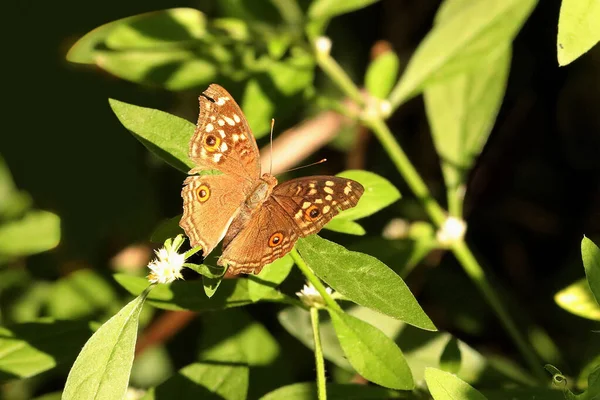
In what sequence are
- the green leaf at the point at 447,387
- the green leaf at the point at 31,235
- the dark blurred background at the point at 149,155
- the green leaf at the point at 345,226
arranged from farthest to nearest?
the dark blurred background at the point at 149,155 < the green leaf at the point at 31,235 < the green leaf at the point at 345,226 < the green leaf at the point at 447,387

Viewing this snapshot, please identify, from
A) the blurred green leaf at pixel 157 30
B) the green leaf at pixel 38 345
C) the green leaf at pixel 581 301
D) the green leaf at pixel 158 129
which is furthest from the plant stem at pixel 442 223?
the green leaf at pixel 38 345

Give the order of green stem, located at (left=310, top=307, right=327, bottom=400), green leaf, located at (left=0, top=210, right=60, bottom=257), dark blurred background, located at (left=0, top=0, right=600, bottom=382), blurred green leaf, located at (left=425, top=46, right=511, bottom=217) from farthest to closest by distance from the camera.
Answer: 1. dark blurred background, located at (left=0, top=0, right=600, bottom=382)
2. blurred green leaf, located at (left=425, top=46, right=511, bottom=217)
3. green leaf, located at (left=0, top=210, right=60, bottom=257)
4. green stem, located at (left=310, top=307, right=327, bottom=400)

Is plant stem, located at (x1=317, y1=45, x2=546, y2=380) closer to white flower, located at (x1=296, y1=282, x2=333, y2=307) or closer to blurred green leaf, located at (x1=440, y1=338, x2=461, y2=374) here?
blurred green leaf, located at (x1=440, y1=338, x2=461, y2=374)

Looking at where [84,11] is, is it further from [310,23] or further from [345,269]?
[345,269]

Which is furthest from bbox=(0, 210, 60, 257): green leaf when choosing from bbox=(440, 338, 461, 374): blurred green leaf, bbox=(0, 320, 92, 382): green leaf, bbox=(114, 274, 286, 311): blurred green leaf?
bbox=(440, 338, 461, 374): blurred green leaf

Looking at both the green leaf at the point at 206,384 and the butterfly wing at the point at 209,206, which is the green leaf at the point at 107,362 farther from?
the green leaf at the point at 206,384
